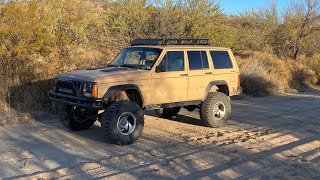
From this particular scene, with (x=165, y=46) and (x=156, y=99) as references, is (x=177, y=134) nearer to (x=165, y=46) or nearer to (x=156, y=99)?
(x=156, y=99)

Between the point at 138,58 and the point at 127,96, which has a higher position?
the point at 138,58

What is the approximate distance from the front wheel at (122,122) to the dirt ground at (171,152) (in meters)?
0.18

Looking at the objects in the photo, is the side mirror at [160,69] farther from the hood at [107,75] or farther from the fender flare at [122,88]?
the fender flare at [122,88]

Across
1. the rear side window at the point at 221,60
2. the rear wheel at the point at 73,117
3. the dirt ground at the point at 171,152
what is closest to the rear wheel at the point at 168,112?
the dirt ground at the point at 171,152

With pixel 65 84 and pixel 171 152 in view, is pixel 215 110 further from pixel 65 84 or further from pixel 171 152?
pixel 65 84

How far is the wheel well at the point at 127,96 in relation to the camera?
27.1 ft

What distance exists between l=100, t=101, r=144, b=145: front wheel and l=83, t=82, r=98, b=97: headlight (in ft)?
1.42

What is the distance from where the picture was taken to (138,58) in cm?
902

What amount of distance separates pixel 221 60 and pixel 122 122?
3.47 m

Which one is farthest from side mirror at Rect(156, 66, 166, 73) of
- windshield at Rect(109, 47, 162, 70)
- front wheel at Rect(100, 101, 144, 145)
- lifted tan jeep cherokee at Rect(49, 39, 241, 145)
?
front wheel at Rect(100, 101, 144, 145)

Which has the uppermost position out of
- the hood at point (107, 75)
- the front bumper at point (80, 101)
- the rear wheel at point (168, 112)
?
the hood at point (107, 75)

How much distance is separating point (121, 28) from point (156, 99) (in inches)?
422

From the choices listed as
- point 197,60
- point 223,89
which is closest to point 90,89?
point 197,60

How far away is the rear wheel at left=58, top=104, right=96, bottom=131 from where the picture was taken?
28.9ft
